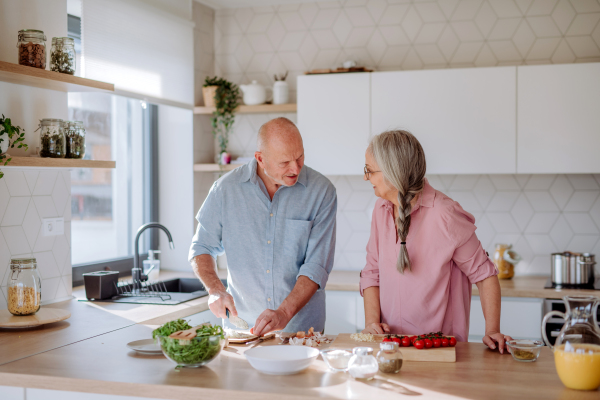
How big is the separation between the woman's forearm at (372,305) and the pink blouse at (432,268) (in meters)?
0.03

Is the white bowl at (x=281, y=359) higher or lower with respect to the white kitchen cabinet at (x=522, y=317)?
higher

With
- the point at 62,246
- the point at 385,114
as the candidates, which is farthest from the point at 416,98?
the point at 62,246

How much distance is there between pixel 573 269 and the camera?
136 inches

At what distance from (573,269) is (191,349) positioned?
2576 millimetres

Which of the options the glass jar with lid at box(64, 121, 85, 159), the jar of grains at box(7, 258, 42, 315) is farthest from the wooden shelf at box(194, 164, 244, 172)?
the jar of grains at box(7, 258, 42, 315)

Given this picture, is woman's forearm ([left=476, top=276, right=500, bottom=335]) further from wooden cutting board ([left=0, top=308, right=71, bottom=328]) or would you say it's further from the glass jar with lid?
the glass jar with lid

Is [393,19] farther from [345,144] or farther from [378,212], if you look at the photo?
[378,212]

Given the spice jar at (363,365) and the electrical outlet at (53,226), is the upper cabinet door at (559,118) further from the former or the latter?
the electrical outlet at (53,226)

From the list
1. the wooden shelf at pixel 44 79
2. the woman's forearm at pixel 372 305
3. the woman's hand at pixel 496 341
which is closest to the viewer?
the woman's hand at pixel 496 341

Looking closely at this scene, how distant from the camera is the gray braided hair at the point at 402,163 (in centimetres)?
204

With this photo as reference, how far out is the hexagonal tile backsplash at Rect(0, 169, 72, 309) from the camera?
8.87ft

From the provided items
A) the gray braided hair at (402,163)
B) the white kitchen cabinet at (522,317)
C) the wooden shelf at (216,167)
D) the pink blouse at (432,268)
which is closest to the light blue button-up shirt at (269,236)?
the pink blouse at (432,268)

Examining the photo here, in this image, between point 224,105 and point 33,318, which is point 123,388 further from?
point 224,105

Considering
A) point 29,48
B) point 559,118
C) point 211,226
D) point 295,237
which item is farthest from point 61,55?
point 559,118
